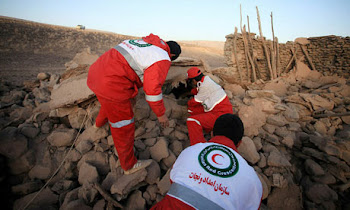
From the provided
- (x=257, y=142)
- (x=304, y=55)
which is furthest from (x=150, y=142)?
(x=304, y=55)

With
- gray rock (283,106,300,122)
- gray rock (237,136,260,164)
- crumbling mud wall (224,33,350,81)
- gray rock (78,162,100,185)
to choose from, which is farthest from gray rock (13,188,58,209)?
crumbling mud wall (224,33,350,81)

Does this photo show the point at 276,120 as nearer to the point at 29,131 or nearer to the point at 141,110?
the point at 141,110

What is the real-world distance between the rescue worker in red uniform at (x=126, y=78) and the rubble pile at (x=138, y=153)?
0.54 meters

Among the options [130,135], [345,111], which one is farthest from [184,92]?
[345,111]

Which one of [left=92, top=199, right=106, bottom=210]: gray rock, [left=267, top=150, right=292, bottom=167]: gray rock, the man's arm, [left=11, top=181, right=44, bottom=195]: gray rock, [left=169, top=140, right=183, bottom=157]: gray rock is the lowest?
[left=11, top=181, right=44, bottom=195]: gray rock

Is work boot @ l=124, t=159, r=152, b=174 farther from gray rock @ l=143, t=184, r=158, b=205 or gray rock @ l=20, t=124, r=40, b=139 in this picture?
gray rock @ l=20, t=124, r=40, b=139

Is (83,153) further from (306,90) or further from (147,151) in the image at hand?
(306,90)

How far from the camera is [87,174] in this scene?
6.99ft

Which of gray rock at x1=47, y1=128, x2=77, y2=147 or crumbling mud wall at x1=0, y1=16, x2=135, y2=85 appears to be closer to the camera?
gray rock at x1=47, y1=128, x2=77, y2=147

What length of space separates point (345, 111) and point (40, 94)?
6.66 m

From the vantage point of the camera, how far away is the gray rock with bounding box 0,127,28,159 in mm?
2262

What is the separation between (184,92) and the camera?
396 cm

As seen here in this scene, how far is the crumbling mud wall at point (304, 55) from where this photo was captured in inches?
236

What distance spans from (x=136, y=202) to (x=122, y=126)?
949 mm
